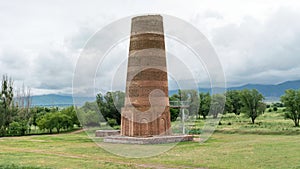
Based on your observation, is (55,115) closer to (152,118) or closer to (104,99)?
(104,99)

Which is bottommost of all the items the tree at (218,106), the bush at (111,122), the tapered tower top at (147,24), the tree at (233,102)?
the bush at (111,122)

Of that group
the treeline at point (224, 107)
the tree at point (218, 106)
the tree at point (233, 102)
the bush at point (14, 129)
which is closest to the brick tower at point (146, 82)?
the tree at point (218, 106)

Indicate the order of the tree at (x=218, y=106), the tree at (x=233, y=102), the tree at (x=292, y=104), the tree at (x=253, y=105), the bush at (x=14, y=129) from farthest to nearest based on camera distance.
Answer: the tree at (x=233, y=102)
the tree at (x=253, y=105)
the tree at (x=292, y=104)
the bush at (x=14, y=129)
the tree at (x=218, y=106)

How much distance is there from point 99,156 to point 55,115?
1063 inches

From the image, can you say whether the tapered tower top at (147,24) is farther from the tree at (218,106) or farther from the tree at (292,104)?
the tree at (292,104)

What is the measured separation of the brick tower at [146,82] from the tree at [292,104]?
20278mm

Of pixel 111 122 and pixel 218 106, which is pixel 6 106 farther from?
pixel 218 106

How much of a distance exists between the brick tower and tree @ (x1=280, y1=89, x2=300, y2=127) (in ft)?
66.5

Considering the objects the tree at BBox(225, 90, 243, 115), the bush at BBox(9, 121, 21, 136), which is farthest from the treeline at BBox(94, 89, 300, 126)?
the tree at BBox(225, 90, 243, 115)

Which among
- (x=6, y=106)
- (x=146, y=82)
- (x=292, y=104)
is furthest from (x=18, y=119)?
(x=292, y=104)

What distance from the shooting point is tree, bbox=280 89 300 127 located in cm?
4325

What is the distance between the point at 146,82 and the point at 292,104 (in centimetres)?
2263

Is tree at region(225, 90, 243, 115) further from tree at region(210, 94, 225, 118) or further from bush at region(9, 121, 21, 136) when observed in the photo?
bush at region(9, 121, 21, 136)

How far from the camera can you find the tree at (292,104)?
43.2 m
